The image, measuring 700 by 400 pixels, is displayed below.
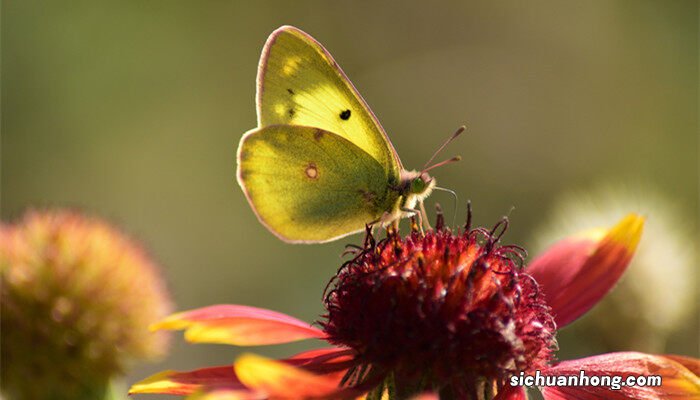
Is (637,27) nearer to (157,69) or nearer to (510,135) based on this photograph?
(510,135)

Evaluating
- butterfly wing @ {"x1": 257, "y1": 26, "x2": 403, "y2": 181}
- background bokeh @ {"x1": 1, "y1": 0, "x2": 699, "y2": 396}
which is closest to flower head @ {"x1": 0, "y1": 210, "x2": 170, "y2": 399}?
butterfly wing @ {"x1": 257, "y1": 26, "x2": 403, "y2": 181}

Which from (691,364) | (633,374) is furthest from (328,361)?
(691,364)

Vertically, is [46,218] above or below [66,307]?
above

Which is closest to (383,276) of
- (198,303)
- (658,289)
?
(658,289)

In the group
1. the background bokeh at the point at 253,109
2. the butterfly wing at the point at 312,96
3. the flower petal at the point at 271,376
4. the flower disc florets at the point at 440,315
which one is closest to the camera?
the flower petal at the point at 271,376

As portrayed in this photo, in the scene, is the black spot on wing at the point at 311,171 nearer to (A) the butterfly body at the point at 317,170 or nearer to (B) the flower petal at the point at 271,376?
(A) the butterfly body at the point at 317,170

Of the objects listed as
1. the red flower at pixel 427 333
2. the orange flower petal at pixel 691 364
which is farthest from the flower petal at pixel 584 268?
the orange flower petal at pixel 691 364

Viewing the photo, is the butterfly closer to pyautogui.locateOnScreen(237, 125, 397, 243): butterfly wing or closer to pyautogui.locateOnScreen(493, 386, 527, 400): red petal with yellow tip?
pyautogui.locateOnScreen(237, 125, 397, 243): butterfly wing
